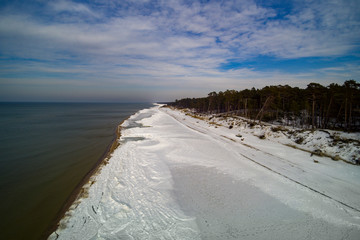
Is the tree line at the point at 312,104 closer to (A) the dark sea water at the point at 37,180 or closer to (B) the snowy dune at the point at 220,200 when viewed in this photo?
(B) the snowy dune at the point at 220,200

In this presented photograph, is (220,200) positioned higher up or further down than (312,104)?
further down

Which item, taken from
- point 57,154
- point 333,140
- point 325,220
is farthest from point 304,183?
point 57,154

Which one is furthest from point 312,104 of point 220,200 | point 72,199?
point 72,199

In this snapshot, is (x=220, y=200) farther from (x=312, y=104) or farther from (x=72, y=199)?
(x=312, y=104)

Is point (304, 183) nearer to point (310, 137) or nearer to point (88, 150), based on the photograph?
point (310, 137)

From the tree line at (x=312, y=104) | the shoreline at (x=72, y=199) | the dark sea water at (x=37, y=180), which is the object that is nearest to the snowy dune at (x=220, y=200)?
the shoreline at (x=72, y=199)

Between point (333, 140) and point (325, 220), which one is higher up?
point (333, 140)

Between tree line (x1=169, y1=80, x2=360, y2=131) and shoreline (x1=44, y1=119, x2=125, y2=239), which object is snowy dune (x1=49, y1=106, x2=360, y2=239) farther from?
tree line (x1=169, y1=80, x2=360, y2=131)

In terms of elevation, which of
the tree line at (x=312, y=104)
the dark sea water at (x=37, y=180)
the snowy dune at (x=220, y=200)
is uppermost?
the tree line at (x=312, y=104)
